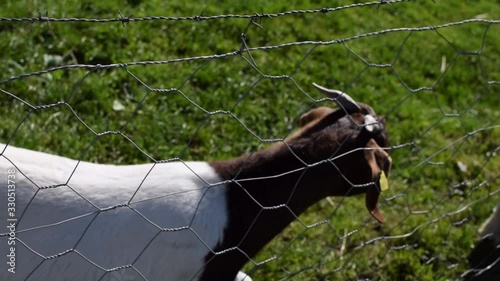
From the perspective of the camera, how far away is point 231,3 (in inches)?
226

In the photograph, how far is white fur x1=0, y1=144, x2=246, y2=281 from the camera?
2549mm

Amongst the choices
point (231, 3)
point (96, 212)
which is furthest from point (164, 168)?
point (231, 3)

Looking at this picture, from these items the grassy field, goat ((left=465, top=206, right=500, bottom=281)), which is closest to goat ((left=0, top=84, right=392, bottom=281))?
the grassy field

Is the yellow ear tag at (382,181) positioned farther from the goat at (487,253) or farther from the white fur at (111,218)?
the goat at (487,253)

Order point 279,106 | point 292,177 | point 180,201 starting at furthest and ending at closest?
1. point 279,106
2. point 292,177
3. point 180,201

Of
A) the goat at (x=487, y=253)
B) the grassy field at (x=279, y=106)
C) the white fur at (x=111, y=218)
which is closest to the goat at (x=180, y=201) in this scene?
the white fur at (x=111, y=218)

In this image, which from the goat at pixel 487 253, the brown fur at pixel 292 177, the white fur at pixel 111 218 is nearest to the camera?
the white fur at pixel 111 218

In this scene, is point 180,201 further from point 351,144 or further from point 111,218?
point 351,144

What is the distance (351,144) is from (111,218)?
108 cm

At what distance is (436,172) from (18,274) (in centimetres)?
289

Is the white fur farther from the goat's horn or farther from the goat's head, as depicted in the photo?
the goat's horn

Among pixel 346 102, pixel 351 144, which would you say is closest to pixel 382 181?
pixel 351 144

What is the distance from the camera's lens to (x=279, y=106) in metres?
4.79

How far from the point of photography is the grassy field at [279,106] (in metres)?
3.90
